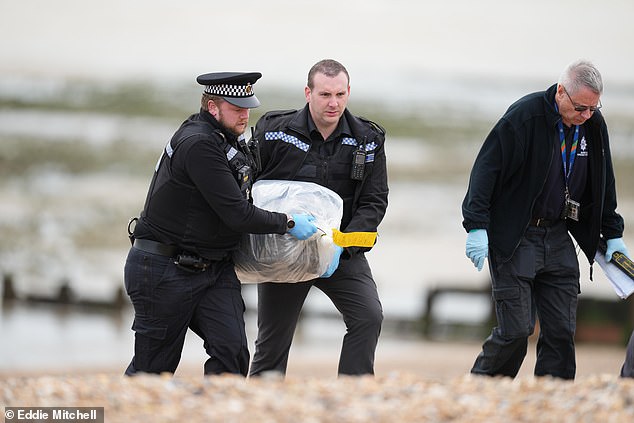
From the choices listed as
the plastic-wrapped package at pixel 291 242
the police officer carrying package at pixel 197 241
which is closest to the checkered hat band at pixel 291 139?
the plastic-wrapped package at pixel 291 242

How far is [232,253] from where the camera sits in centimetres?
550

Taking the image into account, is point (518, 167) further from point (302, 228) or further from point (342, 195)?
point (302, 228)

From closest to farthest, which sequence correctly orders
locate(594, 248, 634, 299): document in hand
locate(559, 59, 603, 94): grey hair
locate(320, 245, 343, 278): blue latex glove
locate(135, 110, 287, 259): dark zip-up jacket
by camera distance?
locate(135, 110, 287, 259): dark zip-up jacket, locate(559, 59, 603, 94): grey hair, locate(320, 245, 343, 278): blue latex glove, locate(594, 248, 634, 299): document in hand

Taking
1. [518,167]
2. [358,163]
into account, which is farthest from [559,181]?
[358,163]

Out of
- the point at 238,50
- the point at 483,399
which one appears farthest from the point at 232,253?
the point at 238,50

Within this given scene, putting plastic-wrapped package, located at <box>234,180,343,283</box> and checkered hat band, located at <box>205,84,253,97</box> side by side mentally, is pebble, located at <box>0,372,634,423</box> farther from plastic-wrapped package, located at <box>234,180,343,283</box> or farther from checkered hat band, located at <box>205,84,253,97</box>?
checkered hat band, located at <box>205,84,253,97</box>

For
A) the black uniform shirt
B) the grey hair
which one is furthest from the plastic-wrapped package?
the grey hair

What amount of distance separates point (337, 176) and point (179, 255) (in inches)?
36.8

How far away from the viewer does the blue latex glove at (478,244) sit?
5.54m

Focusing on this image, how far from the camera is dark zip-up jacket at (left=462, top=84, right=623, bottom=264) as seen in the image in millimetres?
5547

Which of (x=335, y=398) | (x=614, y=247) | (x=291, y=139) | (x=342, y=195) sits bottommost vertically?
(x=335, y=398)

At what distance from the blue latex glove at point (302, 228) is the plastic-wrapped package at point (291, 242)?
5cm

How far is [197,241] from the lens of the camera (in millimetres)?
5215

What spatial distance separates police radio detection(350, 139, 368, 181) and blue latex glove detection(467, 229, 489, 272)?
63 cm
